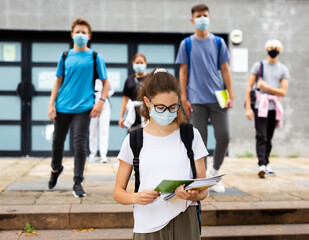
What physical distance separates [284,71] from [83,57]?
321 centimetres

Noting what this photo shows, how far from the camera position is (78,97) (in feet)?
16.6

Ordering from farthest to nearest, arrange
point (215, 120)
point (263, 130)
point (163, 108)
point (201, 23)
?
point (263, 130) < point (215, 120) < point (201, 23) < point (163, 108)

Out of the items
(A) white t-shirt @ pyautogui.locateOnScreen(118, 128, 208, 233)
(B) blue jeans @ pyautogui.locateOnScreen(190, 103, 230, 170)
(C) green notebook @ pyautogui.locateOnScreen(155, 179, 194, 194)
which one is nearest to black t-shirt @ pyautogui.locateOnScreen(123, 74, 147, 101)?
(B) blue jeans @ pyautogui.locateOnScreen(190, 103, 230, 170)

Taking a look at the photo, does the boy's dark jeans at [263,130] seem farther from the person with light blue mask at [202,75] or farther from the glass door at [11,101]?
the glass door at [11,101]

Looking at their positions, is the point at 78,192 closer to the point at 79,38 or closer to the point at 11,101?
the point at 79,38

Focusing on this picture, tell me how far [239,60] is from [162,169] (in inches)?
327

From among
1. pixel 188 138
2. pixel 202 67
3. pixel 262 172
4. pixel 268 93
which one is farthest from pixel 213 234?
pixel 268 93

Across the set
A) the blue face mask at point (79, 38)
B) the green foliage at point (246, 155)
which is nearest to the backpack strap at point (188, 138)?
the blue face mask at point (79, 38)

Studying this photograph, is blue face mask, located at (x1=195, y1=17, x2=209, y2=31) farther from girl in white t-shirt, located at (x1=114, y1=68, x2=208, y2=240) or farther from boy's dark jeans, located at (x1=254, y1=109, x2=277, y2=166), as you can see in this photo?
girl in white t-shirt, located at (x1=114, y1=68, x2=208, y2=240)

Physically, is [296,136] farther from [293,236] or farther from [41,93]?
[293,236]

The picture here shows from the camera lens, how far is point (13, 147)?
1004 cm

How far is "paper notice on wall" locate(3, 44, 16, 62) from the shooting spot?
395 inches

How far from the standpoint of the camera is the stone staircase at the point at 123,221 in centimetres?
410

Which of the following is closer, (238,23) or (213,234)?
(213,234)
